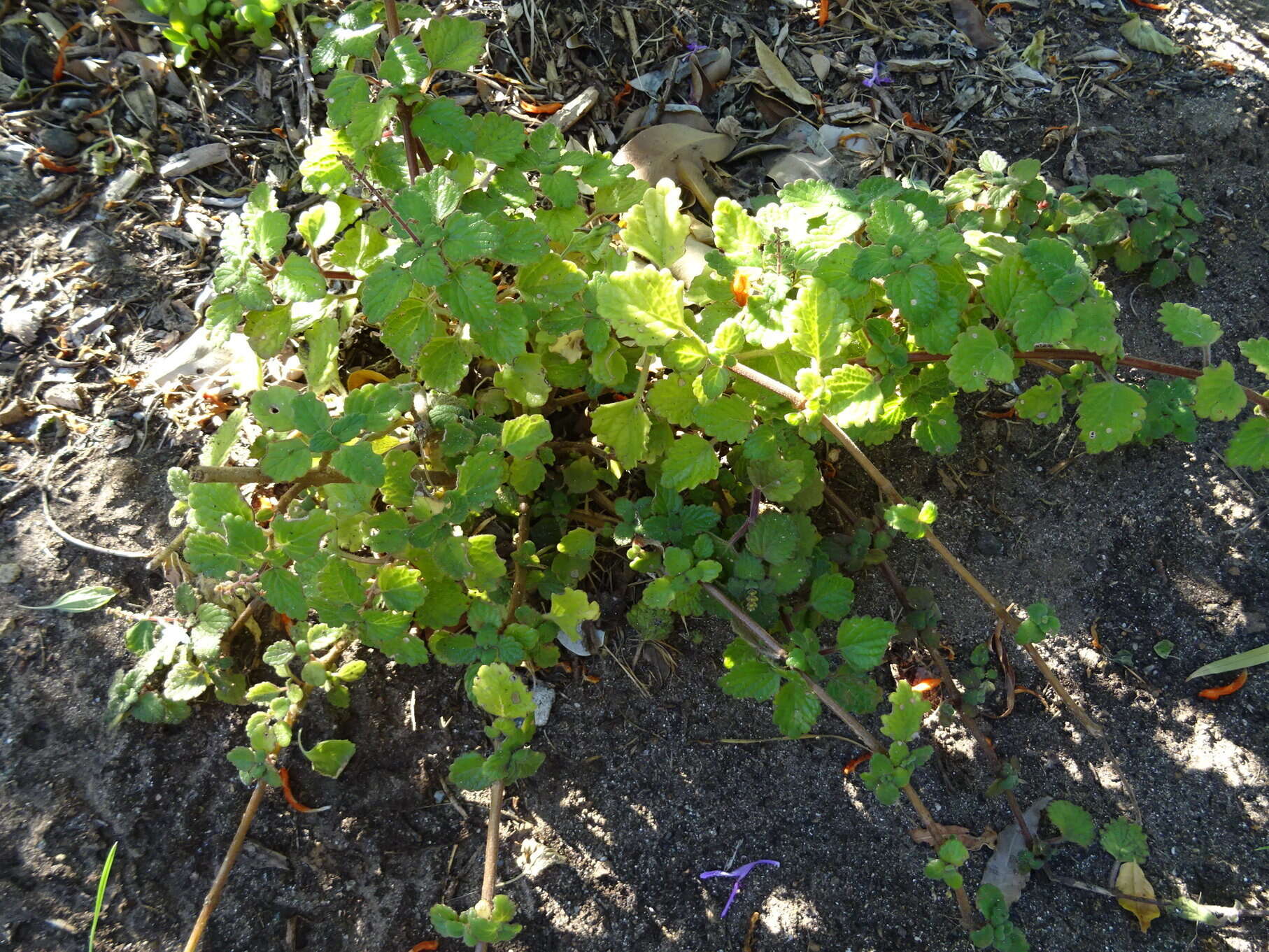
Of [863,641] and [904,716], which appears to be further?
[863,641]

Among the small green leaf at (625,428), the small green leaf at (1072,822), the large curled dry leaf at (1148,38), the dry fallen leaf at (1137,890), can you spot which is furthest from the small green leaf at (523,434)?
the large curled dry leaf at (1148,38)

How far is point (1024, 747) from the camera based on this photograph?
7.16 feet

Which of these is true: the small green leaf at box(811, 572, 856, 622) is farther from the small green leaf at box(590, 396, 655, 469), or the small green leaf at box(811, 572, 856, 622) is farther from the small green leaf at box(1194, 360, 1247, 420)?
the small green leaf at box(1194, 360, 1247, 420)

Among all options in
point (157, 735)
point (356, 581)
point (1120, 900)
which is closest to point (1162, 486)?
point (1120, 900)

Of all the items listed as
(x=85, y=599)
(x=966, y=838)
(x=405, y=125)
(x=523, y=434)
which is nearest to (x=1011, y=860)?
(x=966, y=838)

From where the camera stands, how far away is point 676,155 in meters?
2.74

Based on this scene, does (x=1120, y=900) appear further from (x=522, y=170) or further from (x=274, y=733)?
(x=522, y=170)

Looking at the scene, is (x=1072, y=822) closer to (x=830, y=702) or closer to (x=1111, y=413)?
(x=830, y=702)

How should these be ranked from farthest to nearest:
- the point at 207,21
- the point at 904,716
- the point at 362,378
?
the point at 207,21, the point at 362,378, the point at 904,716

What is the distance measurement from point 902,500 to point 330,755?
1372 millimetres

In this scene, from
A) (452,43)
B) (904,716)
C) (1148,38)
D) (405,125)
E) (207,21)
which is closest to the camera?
(904,716)

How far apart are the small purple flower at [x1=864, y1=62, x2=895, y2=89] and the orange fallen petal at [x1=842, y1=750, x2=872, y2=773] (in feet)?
7.23

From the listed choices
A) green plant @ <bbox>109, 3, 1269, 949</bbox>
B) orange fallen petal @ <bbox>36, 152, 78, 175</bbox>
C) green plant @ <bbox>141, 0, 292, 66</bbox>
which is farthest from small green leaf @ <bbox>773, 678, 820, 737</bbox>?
orange fallen petal @ <bbox>36, 152, 78, 175</bbox>

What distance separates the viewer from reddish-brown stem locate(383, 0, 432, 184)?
1804 millimetres
